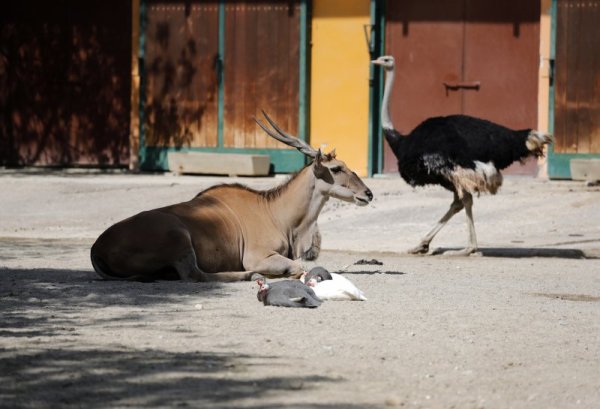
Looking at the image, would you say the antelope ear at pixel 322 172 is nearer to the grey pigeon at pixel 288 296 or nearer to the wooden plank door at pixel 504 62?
the grey pigeon at pixel 288 296

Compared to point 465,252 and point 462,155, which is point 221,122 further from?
point 465,252

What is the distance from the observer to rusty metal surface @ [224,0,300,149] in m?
20.2

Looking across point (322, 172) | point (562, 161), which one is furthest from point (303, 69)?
point (322, 172)

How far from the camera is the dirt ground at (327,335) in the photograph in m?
6.88

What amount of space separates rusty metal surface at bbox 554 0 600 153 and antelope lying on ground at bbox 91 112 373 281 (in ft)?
26.1

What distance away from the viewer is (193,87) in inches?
815

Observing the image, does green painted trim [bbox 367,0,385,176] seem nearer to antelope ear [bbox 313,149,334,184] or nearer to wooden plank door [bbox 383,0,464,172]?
wooden plank door [bbox 383,0,464,172]

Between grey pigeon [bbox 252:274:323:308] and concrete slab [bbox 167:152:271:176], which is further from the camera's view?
concrete slab [bbox 167:152:271:176]

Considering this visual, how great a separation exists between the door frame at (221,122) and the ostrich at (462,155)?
530cm

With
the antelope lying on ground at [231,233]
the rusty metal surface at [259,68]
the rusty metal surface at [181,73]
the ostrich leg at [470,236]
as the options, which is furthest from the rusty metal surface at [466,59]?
the antelope lying on ground at [231,233]

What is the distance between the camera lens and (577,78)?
63.7 feet

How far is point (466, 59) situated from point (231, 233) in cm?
903

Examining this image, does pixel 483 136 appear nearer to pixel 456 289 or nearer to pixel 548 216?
pixel 548 216

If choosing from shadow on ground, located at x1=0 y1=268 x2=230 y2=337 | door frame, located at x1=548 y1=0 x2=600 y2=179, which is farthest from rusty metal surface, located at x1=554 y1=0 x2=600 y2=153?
shadow on ground, located at x1=0 y1=268 x2=230 y2=337
